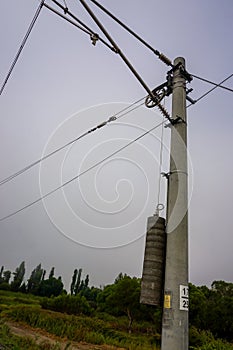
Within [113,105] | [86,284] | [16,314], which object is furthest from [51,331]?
[86,284]

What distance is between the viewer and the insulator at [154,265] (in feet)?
9.18

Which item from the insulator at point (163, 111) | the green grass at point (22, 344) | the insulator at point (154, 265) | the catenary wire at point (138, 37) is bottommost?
Answer: the green grass at point (22, 344)

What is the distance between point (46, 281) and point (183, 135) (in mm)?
57555

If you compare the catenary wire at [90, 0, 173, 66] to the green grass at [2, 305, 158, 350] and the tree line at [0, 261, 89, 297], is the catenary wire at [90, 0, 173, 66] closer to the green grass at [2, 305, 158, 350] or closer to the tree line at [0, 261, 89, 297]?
the green grass at [2, 305, 158, 350]

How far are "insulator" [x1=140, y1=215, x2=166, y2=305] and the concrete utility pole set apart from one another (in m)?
0.06

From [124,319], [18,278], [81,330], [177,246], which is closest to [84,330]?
[81,330]

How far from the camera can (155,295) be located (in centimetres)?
279

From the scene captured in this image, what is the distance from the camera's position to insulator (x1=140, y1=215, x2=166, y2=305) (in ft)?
9.18

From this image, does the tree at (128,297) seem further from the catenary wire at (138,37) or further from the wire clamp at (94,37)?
the wire clamp at (94,37)

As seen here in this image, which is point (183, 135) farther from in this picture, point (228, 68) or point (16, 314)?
point (16, 314)

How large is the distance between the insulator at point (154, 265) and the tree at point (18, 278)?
57.9 metres

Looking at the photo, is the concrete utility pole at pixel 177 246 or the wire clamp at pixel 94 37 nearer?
the concrete utility pole at pixel 177 246

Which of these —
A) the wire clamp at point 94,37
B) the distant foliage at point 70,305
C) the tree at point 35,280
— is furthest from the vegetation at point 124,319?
the tree at point 35,280

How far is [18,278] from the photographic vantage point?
5900 cm
